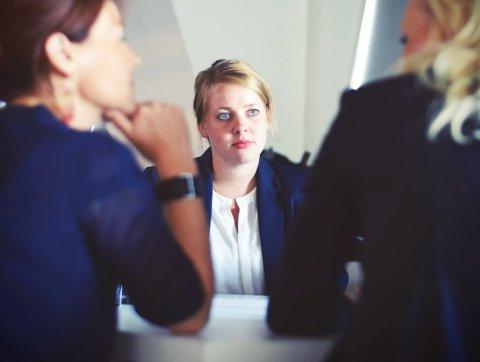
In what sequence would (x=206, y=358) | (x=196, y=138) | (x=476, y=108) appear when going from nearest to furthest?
(x=476, y=108) → (x=206, y=358) → (x=196, y=138)

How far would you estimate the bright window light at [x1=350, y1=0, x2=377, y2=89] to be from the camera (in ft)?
1.96

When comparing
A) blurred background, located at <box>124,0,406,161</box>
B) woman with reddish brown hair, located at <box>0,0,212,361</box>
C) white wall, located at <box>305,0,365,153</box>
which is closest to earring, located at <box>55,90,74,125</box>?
woman with reddish brown hair, located at <box>0,0,212,361</box>

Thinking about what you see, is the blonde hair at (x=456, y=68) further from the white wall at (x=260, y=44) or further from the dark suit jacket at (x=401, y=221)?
the white wall at (x=260, y=44)

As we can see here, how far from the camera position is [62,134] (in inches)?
16.6

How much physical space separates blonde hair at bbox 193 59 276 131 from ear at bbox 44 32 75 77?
0.30 meters

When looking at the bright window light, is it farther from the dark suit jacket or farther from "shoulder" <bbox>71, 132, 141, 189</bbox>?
"shoulder" <bbox>71, 132, 141, 189</bbox>

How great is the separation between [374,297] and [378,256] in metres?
0.05

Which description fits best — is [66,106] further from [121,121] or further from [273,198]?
[273,198]

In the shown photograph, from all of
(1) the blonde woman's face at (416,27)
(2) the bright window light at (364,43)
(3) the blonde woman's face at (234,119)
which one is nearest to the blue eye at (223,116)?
(3) the blonde woman's face at (234,119)

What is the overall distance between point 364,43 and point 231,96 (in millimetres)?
288

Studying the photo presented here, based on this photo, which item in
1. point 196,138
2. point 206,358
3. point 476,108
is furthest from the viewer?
point 196,138

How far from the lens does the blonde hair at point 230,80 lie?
0.76m

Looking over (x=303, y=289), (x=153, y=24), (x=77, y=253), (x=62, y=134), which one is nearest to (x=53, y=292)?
(x=77, y=253)

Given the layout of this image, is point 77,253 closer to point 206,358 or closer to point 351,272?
point 206,358
